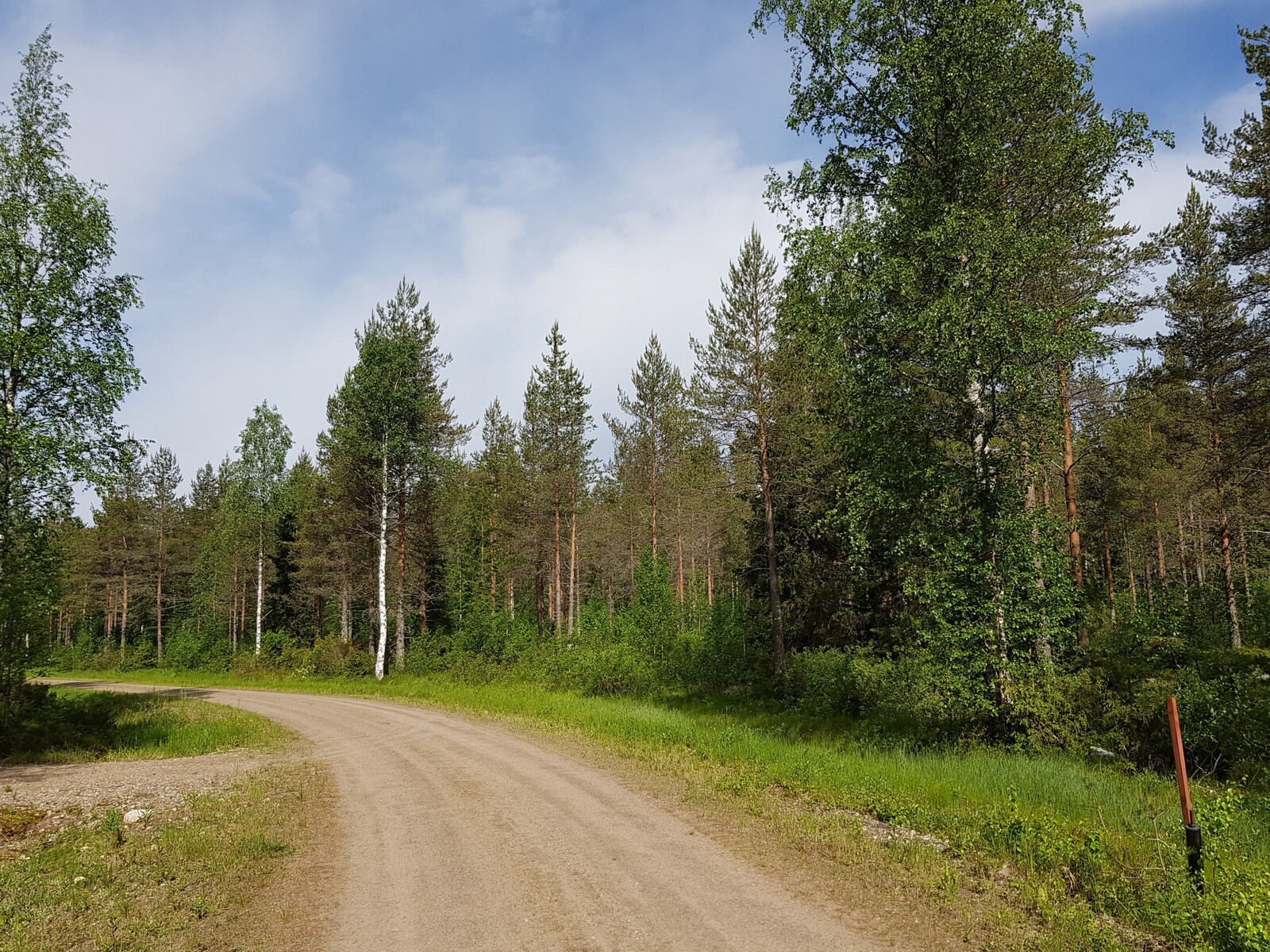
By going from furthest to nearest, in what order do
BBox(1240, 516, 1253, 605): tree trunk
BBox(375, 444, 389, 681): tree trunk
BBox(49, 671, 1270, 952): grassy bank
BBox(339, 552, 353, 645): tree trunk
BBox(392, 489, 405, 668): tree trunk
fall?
BBox(339, 552, 353, 645): tree trunk < BBox(392, 489, 405, 668): tree trunk < BBox(375, 444, 389, 681): tree trunk < BBox(1240, 516, 1253, 605): tree trunk < BBox(49, 671, 1270, 952): grassy bank

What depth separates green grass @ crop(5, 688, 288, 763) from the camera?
1464 cm

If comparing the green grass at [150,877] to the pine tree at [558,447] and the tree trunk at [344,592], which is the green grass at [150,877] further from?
the tree trunk at [344,592]

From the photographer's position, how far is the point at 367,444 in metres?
29.4

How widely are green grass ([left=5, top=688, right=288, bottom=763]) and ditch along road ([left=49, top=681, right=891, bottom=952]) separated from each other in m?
6.63

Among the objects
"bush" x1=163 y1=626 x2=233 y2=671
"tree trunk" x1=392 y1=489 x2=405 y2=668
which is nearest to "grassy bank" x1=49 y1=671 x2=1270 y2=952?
"tree trunk" x1=392 y1=489 x2=405 y2=668

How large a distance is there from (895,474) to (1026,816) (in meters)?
6.46

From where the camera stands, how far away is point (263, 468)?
47531mm

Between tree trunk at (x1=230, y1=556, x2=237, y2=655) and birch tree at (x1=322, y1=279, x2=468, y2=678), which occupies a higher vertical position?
Result: birch tree at (x1=322, y1=279, x2=468, y2=678)

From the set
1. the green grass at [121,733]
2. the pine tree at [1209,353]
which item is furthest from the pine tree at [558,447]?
the pine tree at [1209,353]

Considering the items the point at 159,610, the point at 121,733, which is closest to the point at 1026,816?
the point at 121,733

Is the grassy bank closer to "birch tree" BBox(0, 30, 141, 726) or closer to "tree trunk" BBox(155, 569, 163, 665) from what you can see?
"birch tree" BBox(0, 30, 141, 726)

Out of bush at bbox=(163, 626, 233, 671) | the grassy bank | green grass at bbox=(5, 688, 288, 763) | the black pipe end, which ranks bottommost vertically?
bush at bbox=(163, 626, 233, 671)

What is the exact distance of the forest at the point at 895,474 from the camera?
11875 millimetres

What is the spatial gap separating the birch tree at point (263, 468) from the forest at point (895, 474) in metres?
0.24
